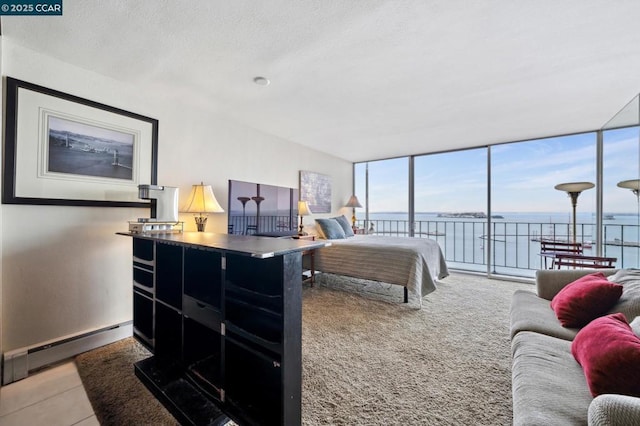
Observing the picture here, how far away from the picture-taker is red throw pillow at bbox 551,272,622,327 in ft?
4.93

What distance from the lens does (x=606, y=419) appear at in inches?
27.3

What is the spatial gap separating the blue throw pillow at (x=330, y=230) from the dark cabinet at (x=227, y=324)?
250cm

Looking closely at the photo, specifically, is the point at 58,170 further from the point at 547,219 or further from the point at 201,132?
the point at 547,219

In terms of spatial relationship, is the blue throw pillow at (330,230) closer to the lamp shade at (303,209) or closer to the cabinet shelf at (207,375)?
the lamp shade at (303,209)

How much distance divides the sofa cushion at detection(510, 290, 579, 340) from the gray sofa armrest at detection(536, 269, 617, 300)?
73 mm

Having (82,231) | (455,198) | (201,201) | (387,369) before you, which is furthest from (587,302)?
(455,198)

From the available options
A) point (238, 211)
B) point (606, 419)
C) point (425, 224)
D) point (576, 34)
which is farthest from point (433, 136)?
point (606, 419)

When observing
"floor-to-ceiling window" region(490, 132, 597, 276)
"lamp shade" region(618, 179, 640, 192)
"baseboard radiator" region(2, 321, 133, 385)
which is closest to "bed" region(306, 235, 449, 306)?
"floor-to-ceiling window" region(490, 132, 597, 276)

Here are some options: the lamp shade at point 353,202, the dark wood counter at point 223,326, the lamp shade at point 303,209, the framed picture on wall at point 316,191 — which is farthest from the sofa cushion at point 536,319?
the lamp shade at point 353,202

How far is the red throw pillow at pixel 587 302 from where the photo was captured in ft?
4.93

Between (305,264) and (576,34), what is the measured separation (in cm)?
357

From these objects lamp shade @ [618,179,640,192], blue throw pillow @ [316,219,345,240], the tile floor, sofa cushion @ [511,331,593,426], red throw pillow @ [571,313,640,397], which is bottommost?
the tile floor

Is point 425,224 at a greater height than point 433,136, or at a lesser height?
lesser

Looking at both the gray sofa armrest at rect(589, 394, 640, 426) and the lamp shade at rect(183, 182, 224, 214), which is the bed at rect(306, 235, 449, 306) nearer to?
the lamp shade at rect(183, 182, 224, 214)
